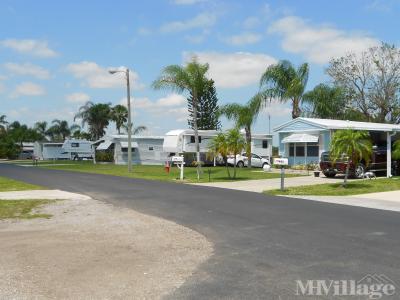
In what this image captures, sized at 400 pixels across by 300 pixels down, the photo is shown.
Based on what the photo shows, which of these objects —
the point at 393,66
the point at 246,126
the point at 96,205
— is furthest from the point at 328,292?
the point at 393,66

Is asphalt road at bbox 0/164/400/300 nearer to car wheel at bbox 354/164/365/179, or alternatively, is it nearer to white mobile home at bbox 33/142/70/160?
car wheel at bbox 354/164/365/179

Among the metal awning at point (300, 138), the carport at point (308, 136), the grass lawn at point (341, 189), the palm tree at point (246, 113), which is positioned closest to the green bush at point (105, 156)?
the palm tree at point (246, 113)

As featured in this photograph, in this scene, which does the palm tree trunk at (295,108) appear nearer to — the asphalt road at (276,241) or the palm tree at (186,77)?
the palm tree at (186,77)

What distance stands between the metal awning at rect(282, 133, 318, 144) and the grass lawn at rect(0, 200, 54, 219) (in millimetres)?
19553

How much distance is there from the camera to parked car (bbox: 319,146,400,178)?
24.4 meters

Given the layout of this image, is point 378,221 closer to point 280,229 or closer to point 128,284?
point 280,229

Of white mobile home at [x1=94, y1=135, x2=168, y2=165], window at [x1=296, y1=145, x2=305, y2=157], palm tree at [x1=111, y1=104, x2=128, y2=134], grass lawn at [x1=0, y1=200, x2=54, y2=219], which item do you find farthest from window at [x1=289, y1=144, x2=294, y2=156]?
palm tree at [x1=111, y1=104, x2=128, y2=134]

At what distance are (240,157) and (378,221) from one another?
29653mm

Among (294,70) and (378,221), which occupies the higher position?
(294,70)

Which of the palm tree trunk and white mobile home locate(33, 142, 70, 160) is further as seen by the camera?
white mobile home locate(33, 142, 70, 160)

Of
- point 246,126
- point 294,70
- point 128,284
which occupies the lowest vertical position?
point 128,284

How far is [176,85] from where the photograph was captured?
2856 centimetres

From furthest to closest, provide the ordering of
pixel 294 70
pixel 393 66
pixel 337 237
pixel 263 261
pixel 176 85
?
pixel 393 66
pixel 294 70
pixel 176 85
pixel 337 237
pixel 263 261

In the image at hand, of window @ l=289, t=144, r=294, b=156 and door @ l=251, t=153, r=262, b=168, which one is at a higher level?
window @ l=289, t=144, r=294, b=156
